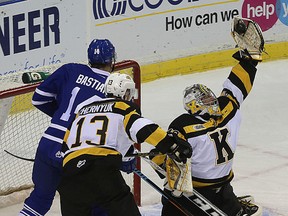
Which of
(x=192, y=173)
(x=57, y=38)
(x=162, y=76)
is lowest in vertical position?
(x=162, y=76)

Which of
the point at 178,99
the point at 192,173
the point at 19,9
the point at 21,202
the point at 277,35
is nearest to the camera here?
the point at 192,173

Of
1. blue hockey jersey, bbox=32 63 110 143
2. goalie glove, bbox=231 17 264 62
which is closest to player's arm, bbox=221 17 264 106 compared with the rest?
goalie glove, bbox=231 17 264 62

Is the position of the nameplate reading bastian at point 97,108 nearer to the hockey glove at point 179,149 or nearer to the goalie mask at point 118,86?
the goalie mask at point 118,86

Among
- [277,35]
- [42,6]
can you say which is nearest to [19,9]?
[42,6]

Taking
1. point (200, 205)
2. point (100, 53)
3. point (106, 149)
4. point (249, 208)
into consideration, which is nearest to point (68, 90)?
point (100, 53)

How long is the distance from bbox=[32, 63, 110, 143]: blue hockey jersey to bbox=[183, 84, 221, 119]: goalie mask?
1.31ft

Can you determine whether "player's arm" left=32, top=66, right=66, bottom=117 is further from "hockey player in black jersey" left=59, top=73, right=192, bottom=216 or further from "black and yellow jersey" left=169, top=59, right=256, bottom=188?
"black and yellow jersey" left=169, top=59, right=256, bottom=188

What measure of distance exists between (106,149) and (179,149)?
0.30 m

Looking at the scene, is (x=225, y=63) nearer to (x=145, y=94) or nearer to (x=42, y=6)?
(x=145, y=94)

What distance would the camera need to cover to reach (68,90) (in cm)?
415

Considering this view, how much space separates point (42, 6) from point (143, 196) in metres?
2.02

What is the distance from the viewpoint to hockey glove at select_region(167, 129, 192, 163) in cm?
371

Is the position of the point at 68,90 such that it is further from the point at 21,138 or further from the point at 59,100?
the point at 21,138

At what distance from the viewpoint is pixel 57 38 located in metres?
6.84
